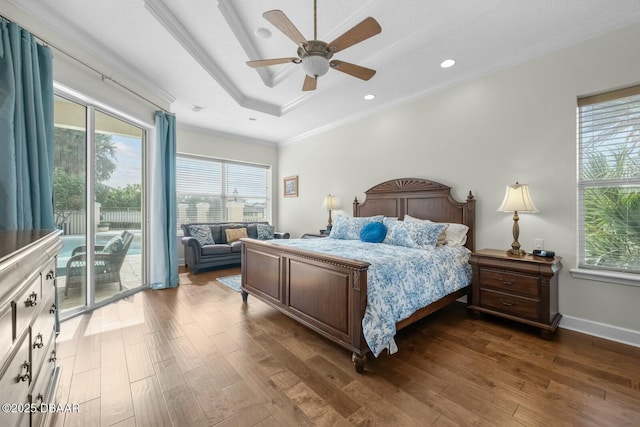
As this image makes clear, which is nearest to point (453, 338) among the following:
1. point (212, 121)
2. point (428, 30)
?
point (428, 30)

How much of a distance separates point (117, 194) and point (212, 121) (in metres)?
2.24

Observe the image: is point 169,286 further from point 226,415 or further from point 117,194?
point 226,415

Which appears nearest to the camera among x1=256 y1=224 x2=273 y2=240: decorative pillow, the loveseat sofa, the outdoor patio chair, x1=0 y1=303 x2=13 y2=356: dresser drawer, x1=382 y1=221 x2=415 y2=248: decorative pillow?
x1=0 y1=303 x2=13 y2=356: dresser drawer

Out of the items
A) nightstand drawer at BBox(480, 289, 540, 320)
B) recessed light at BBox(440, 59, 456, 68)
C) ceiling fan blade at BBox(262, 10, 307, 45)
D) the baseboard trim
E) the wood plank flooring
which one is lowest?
the wood plank flooring

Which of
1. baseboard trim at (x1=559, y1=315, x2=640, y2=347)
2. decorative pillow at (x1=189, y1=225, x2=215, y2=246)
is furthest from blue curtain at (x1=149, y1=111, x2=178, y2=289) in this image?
baseboard trim at (x1=559, y1=315, x2=640, y2=347)

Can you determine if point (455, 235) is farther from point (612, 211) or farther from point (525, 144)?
point (612, 211)

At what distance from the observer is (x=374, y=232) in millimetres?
3328

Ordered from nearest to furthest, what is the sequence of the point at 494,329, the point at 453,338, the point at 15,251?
1. the point at 15,251
2. the point at 453,338
3. the point at 494,329

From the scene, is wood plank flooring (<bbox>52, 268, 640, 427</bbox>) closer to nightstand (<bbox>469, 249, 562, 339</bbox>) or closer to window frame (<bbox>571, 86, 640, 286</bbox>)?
nightstand (<bbox>469, 249, 562, 339</bbox>)

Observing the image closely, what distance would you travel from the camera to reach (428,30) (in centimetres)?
251

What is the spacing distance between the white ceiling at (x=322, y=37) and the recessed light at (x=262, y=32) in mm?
53

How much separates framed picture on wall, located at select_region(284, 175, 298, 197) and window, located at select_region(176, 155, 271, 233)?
559 mm

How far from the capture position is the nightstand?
239 centimetres

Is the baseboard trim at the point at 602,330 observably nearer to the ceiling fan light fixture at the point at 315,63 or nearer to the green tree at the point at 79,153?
the ceiling fan light fixture at the point at 315,63
